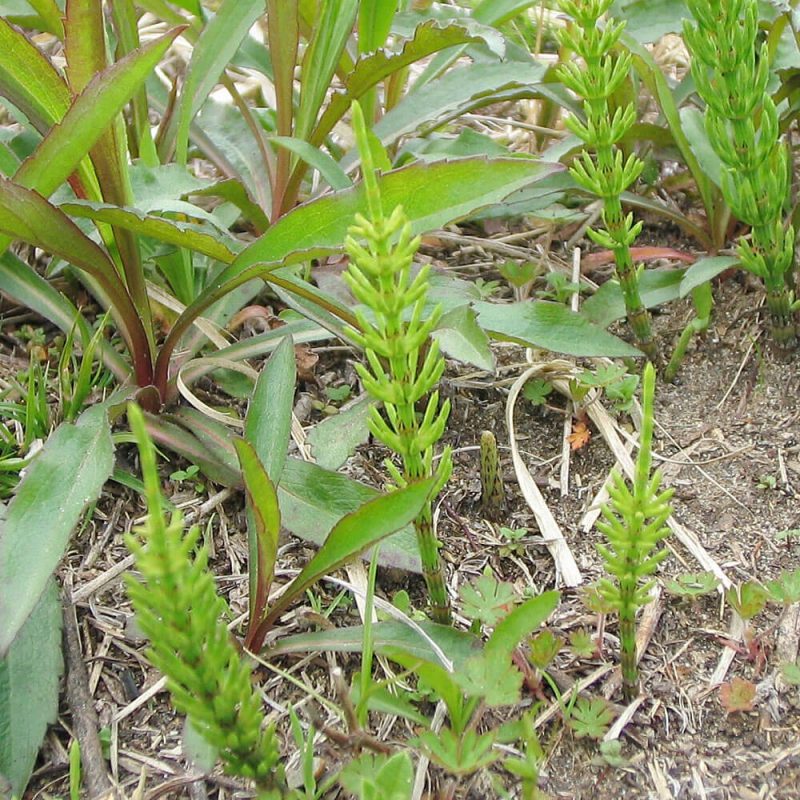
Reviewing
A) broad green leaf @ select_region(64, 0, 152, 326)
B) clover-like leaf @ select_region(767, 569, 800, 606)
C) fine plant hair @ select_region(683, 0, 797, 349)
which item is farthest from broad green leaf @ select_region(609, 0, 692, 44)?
clover-like leaf @ select_region(767, 569, 800, 606)

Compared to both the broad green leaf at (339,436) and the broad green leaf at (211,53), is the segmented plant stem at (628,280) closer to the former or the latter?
the broad green leaf at (339,436)

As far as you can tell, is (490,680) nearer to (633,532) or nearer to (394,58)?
(633,532)

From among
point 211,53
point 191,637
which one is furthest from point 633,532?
point 211,53

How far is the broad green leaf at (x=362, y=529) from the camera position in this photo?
4.09 ft

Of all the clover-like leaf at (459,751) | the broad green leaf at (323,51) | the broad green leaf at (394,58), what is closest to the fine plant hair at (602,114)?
the broad green leaf at (394,58)

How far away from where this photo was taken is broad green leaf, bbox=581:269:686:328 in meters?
1.98

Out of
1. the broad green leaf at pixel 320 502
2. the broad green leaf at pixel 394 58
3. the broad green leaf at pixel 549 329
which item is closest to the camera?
the broad green leaf at pixel 320 502

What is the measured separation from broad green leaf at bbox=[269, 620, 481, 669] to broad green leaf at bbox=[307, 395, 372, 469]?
30cm

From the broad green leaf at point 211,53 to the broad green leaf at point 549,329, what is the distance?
72cm

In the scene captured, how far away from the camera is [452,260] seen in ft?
7.65

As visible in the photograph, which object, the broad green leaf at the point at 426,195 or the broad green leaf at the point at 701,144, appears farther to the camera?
the broad green leaf at the point at 701,144

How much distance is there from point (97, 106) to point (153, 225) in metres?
0.19

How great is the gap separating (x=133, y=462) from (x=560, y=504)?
78cm

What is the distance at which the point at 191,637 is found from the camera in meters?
1.04
